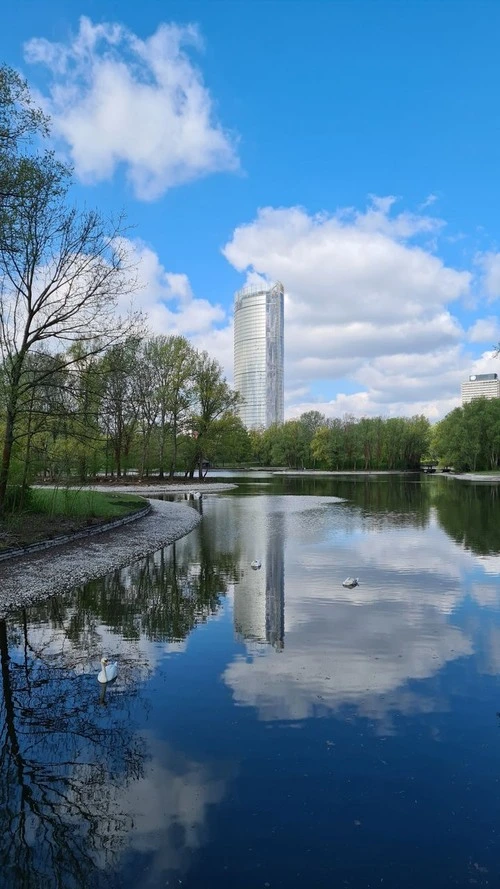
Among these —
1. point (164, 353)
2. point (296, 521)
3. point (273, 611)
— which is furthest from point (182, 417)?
point (273, 611)

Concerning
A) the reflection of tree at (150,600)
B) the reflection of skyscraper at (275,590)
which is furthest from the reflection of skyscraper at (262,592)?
the reflection of tree at (150,600)

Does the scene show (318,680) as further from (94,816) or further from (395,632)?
(94,816)

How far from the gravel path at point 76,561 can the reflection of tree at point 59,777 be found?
4.31m

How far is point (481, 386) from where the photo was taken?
161 metres

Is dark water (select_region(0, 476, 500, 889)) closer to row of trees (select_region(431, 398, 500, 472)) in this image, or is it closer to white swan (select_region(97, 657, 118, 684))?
white swan (select_region(97, 657, 118, 684))

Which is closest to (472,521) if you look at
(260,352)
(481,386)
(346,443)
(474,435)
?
(474,435)

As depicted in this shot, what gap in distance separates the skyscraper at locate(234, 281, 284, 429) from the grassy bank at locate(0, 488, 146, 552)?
5815 inches

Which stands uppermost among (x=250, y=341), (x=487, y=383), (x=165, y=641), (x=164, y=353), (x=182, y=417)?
(x=250, y=341)

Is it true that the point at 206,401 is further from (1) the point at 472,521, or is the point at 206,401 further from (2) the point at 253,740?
(2) the point at 253,740

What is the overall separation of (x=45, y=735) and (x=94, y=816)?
1.64m

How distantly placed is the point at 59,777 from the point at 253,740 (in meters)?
2.00

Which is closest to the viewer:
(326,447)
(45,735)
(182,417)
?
(45,735)

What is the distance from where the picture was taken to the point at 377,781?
5.46 m

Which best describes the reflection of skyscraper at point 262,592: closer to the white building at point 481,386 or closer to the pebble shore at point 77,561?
the pebble shore at point 77,561
